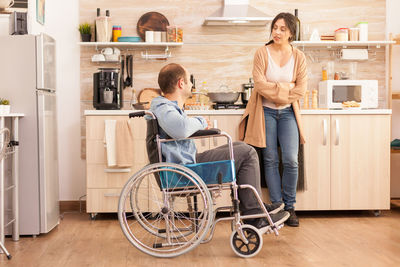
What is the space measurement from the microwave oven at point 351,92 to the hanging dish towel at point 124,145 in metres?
1.62

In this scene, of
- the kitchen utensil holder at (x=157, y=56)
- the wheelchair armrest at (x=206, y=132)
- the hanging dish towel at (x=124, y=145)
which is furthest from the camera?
the kitchen utensil holder at (x=157, y=56)

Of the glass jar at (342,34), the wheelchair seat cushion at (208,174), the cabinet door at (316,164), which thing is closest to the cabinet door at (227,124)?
the cabinet door at (316,164)

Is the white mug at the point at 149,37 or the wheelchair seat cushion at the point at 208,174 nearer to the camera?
the wheelchair seat cushion at the point at 208,174

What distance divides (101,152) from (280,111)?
4.51 feet

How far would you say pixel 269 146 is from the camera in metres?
3.90

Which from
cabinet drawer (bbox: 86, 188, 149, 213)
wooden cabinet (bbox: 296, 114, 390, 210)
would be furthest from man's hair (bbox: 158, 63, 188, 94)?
wooden cabinet (bbox: 296, 114, 390, 210)

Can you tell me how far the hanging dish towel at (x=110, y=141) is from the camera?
4066mm

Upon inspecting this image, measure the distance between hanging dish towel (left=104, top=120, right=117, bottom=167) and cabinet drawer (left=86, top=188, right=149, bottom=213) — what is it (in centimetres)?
24

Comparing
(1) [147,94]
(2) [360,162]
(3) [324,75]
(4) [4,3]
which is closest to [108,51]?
(1) [147,94]

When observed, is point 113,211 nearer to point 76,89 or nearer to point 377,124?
point 76,89

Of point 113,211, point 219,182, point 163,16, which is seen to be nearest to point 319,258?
point 219,182

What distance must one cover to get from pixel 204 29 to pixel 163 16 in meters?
0.36

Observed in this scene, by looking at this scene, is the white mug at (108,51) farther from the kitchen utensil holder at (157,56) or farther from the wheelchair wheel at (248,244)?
the wheelchair wheel at (248,244)

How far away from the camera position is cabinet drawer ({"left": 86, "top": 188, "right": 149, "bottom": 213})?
4.16 metres
